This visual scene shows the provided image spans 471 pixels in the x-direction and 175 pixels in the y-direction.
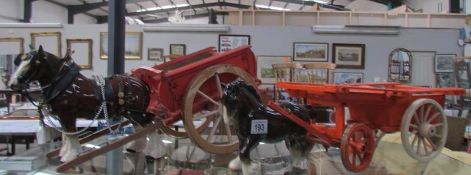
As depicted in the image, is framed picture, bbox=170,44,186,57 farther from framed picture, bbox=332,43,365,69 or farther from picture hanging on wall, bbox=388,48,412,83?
picture hanging on wall, bbox=388,48,412,83

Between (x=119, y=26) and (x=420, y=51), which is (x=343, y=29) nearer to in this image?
(x=420, y=51)

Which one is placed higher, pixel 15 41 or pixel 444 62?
pixel 15 41

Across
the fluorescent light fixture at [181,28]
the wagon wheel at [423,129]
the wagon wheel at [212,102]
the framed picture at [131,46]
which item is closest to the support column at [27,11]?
the framed picture at [131,46]

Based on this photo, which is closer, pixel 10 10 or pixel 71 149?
pixel 71 149

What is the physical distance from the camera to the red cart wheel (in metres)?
1.68

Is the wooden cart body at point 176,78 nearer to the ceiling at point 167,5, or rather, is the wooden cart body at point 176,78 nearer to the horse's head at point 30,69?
the horse's head at point 30,69

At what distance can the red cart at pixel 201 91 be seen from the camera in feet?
5.91

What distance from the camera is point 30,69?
1.73 m

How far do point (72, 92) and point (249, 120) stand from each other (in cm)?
81

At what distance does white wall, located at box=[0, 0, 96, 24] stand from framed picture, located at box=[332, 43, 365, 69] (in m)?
7.17

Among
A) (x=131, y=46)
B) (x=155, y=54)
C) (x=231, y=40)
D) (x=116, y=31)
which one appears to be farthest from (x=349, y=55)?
(x=116, y=31)

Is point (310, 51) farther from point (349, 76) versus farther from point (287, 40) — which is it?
point (349, 76)

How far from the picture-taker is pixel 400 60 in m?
5.70

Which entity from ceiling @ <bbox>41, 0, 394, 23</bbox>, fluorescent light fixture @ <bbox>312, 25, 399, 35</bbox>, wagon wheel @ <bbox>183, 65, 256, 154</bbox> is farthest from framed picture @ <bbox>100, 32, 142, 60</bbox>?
ceiling @ <bbox>41, 0, 394, 23</bbox>
